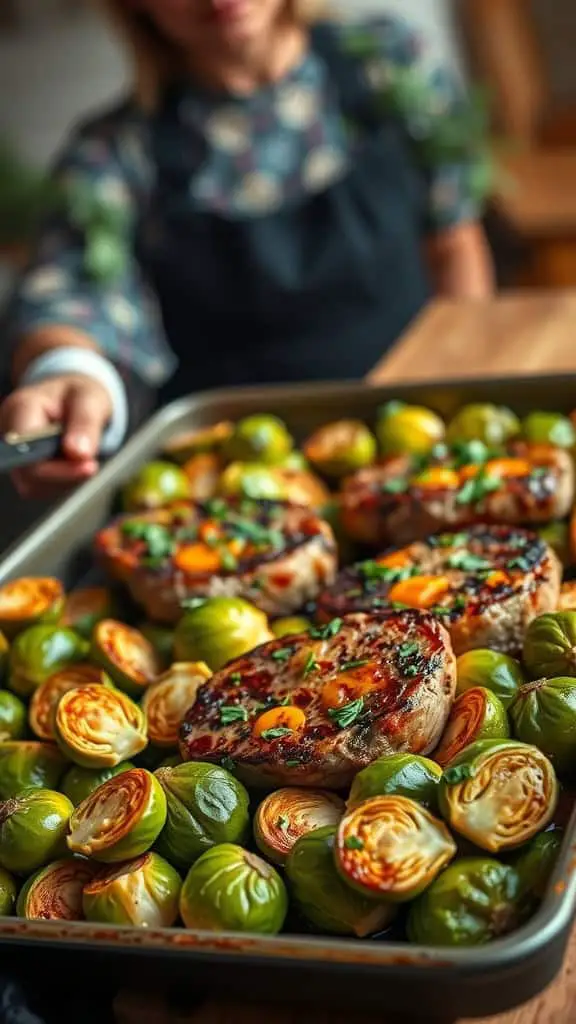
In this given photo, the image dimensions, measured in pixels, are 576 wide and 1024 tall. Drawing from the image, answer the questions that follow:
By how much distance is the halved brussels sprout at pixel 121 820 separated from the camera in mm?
1199

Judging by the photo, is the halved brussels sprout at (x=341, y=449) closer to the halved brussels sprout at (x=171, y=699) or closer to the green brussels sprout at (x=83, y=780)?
the halved brussels sprout at (x=171, y=699)

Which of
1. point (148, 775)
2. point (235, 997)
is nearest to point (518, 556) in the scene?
point (148, 775)

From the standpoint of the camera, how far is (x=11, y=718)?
5.06 feet

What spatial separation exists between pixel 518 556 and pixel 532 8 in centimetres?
505

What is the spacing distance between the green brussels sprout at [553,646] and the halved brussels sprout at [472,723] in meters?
0.09

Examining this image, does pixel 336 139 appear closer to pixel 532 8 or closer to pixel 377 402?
pixel 377 402

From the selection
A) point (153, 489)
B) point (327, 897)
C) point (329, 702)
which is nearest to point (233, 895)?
point (327, 897)

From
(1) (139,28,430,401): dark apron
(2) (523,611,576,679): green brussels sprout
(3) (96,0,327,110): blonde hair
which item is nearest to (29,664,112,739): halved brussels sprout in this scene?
(2) (523,611,576,679): green brussels sprout

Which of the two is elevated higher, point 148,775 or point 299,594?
point 148,775

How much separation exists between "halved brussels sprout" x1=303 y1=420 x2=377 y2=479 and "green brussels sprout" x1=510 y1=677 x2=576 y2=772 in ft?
2.92

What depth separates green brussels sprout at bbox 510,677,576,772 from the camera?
124cm

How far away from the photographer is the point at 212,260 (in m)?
3.32

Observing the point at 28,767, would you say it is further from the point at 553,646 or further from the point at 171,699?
the point at 553,646

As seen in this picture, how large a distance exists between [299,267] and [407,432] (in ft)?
4.37
